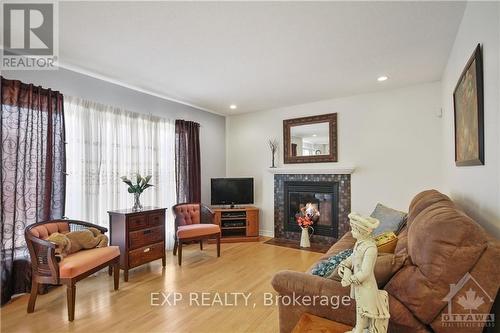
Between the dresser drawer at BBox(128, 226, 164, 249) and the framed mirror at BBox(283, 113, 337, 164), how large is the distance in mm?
2723

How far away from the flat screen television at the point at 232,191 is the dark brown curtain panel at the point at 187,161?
1.12 ft

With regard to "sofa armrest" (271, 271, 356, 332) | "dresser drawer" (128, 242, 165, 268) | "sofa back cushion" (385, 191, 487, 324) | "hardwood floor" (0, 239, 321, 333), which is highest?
"sofa back cushion" (385, 191, 487, 324)

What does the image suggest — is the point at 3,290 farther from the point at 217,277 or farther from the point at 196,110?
the point at 196,110

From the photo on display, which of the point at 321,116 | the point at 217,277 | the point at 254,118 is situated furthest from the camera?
the point at 254,118

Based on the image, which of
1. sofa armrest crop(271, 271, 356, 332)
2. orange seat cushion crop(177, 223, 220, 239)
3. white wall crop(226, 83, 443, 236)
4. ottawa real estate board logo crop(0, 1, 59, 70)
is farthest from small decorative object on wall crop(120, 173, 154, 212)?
white wall crop(226, 83, 443, 236)

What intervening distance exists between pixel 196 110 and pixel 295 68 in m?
2.47

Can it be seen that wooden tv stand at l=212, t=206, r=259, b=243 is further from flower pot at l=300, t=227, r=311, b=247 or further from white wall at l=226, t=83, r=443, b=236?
white wall at l=226, t=83, r=443, b=236

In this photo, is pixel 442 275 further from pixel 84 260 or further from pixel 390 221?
pixel 84 260

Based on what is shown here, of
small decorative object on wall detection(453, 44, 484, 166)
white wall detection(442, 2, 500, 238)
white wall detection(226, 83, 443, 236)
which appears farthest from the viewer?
white wall detection(226, 83, 443, 236)

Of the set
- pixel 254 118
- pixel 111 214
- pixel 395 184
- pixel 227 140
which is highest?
pixel 254 118

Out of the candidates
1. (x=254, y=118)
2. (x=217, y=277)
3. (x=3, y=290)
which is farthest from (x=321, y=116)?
(x=3, y=290)

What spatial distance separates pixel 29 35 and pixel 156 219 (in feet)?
7.74

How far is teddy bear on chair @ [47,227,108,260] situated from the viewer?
95.0 inches

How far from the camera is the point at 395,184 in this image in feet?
12.9
